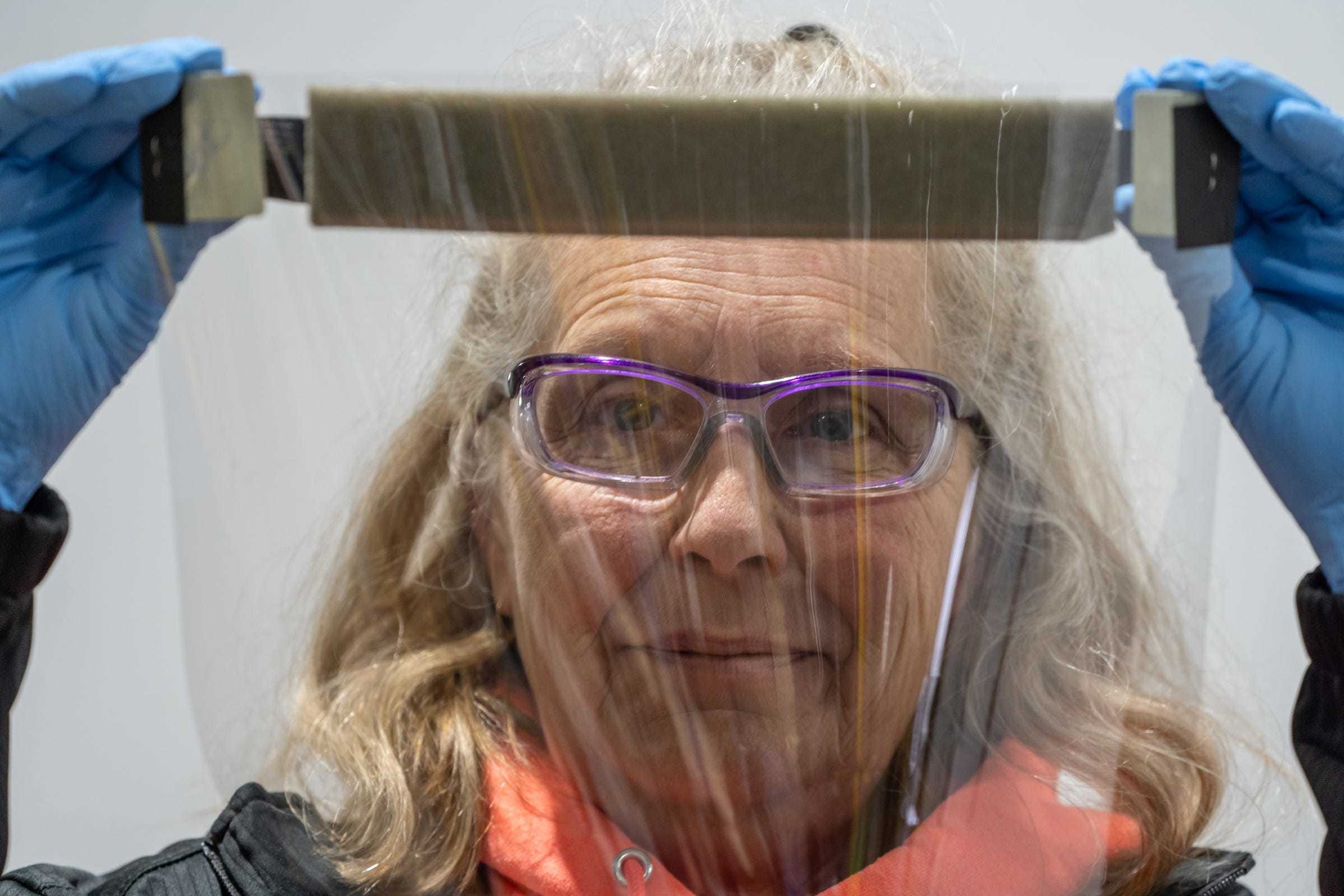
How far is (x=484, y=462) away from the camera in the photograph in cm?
132

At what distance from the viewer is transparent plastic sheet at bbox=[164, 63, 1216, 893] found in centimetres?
107

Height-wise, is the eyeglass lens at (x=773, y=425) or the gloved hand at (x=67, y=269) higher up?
the gloved hand at (x=67, y=269)

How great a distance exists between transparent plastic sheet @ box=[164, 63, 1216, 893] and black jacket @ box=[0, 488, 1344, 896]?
0.09 m

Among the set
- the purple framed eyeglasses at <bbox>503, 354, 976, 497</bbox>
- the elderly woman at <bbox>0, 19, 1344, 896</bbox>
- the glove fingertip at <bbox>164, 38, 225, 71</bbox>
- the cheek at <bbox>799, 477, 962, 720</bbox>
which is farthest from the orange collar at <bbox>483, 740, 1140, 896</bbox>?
the glove fingertip at <bbox>164, 38, 225, 71</bbox>

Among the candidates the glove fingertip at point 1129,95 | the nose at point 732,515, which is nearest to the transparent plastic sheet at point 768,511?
the nose at point 732,515

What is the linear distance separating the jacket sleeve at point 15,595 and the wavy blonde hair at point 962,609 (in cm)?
30

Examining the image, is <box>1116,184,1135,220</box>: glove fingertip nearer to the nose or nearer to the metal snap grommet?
the nose

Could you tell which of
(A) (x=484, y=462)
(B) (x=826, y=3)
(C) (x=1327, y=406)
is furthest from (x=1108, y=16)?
(A) (x=484, y=462)

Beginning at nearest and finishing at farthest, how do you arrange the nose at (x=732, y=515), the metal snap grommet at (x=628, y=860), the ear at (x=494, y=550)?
1. the nose at (x=732, y=515)
2. the metal snap grommet at (x=628, y=860)
3. the ear at (x=494, y=550)

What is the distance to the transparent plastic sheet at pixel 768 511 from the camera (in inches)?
42.3

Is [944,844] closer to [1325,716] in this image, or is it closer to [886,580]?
[886,580]

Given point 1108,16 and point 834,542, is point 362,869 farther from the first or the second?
point 1108,16

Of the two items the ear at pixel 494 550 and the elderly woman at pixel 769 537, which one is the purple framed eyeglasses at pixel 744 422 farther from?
the ear at pixel 494 550

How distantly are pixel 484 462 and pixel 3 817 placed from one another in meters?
0.53
